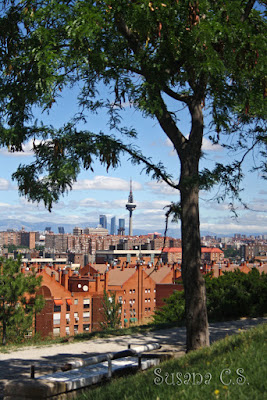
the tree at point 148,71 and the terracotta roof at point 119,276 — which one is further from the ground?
the tree at point 148,71

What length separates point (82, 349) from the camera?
12055mm

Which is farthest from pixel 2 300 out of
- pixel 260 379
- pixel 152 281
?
pixel 152 281

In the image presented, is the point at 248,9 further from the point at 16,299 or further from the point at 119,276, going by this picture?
the point at 119,276

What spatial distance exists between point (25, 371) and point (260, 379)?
18.5ft

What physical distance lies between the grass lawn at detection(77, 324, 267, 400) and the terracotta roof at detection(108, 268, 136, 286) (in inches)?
2947

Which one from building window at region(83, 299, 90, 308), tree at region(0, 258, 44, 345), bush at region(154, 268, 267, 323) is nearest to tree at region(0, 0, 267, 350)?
bush at region(154, 268, 267, 323)

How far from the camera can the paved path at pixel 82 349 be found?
10142 millimetres

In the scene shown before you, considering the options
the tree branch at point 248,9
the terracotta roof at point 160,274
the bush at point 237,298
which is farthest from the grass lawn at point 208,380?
the terracotta roof at point 160,274

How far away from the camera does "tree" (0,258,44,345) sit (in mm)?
26281

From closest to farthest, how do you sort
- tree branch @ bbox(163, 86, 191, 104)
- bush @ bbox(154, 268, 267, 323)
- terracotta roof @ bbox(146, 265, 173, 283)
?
tree branch @ bbox(163, 86, 191, 104) < bush @ bbox(154, 268, 267, 323) < terracotta roof @ bbox(146, 265, 173, 283)

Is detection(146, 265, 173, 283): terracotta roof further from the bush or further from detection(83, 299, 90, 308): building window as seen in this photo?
the bush

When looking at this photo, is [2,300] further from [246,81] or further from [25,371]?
[246,81]

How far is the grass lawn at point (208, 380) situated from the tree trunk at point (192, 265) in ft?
7.83

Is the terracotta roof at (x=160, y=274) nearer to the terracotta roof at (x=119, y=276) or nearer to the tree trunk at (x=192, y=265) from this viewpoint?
the terracotta roof at (x=119, y=276)
